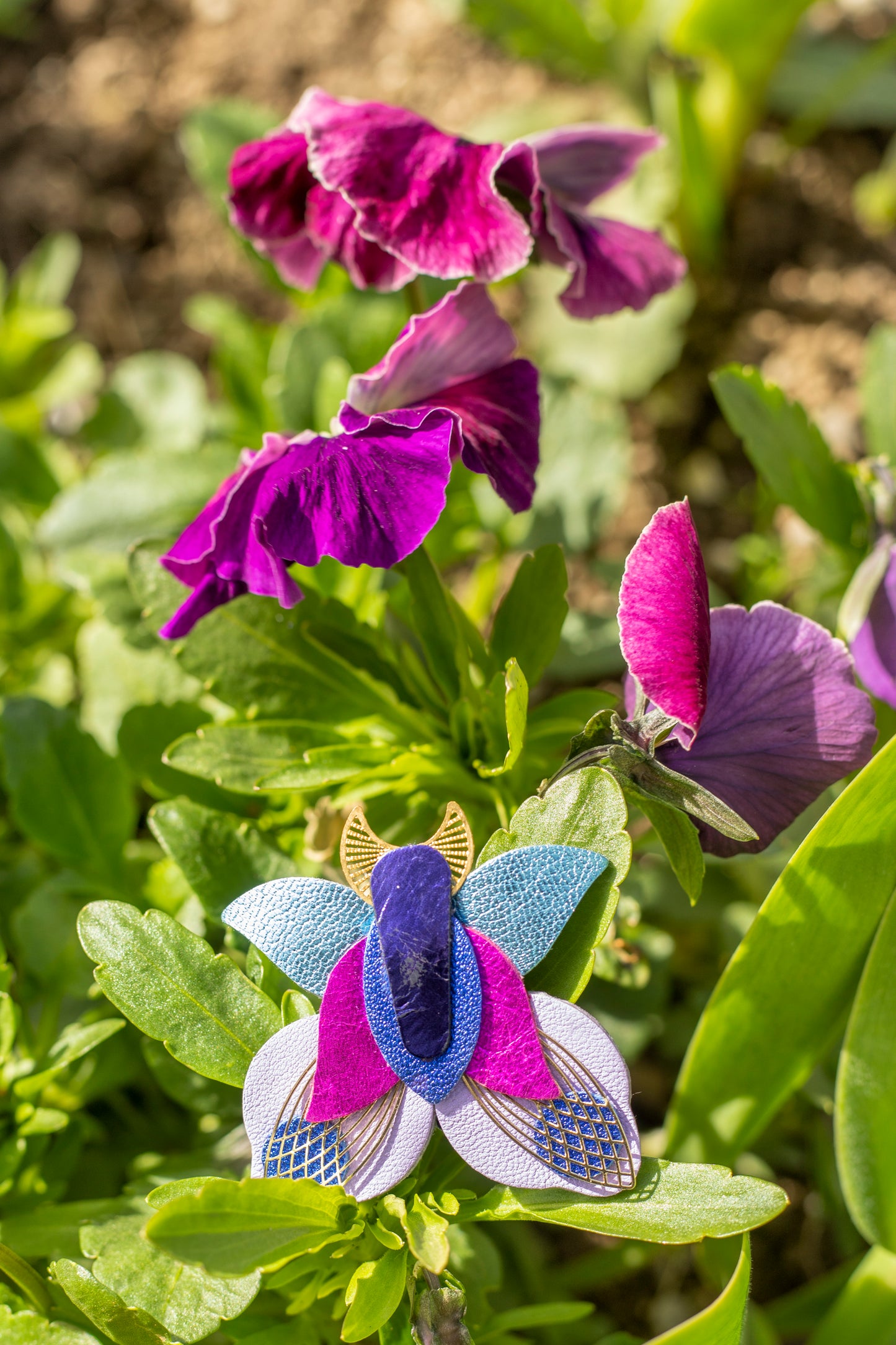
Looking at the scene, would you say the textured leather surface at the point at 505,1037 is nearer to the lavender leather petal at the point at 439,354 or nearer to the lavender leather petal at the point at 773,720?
the lavender leather petal at the point at 773,720

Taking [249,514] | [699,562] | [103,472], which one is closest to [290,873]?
[249,514]

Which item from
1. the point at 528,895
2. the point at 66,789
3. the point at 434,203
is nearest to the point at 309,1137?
the point at 528,895

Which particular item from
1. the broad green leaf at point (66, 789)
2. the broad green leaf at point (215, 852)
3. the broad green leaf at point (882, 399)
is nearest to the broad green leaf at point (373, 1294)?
the broad green leaf at point (215, 852)

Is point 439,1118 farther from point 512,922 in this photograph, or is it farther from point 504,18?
point 504,18

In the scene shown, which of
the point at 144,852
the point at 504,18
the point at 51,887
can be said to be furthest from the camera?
the point at 504,18

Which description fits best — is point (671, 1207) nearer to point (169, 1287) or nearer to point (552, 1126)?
point (552, 1126)
